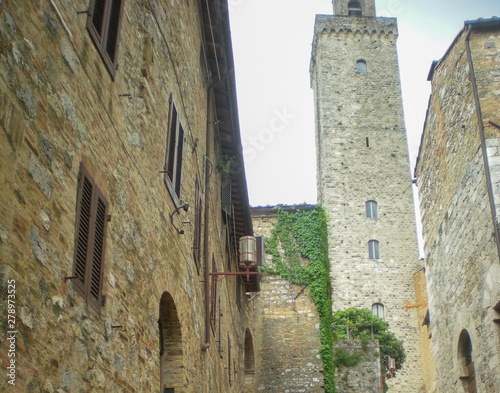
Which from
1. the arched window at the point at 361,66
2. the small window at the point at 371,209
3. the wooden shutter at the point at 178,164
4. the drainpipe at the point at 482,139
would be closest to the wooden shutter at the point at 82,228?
the wooden shutter at the point at 178,164

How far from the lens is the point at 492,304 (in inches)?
400

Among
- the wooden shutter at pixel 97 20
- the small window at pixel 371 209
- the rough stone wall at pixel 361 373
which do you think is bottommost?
the rough stone wall at pixel 361 373

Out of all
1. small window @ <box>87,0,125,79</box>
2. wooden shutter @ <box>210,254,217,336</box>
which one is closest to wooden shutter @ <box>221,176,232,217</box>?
wooden shutter @ <box>210,254,217,336</box>

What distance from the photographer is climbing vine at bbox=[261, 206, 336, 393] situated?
21.9 metres

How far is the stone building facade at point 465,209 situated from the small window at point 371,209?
22873 millimetres

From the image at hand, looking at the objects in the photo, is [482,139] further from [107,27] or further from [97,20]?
[97,20]

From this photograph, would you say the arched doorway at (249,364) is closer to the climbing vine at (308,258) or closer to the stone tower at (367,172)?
the climbing vine at (308,258)

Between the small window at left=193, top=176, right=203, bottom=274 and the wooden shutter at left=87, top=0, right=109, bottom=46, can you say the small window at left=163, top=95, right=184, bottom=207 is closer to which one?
the small window at left=193, top=176, right=203, bottom=274

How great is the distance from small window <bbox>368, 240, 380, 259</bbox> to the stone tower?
0.17ft

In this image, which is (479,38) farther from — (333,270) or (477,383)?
(333,270)

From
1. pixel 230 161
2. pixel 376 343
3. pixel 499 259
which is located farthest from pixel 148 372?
pixel 376 343

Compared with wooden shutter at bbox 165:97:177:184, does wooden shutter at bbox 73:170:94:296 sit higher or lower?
lower

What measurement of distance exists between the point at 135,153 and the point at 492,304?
260 inches

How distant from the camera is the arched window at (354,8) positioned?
46109mm
